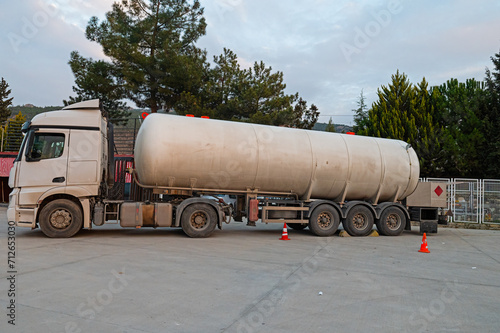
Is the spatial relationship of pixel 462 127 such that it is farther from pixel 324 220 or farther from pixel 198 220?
pixel 198 220

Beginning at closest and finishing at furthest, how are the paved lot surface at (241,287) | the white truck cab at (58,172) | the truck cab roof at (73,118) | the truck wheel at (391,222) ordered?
1. the paved lot surface at (241,287)
2. the white truck cab at (58,172)
3. the truck cab roof at (73,118)
4. the truck wheel at (391,222)

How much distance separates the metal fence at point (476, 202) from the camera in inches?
760

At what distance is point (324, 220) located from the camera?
1282 centimetres

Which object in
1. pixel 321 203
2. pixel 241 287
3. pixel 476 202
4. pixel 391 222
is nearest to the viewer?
pixel 241 287

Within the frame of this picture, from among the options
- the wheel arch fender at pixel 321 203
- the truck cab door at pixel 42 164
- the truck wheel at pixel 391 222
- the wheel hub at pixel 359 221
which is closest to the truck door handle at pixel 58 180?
the truck cab door at pixel 42 164

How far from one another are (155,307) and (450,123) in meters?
24.9

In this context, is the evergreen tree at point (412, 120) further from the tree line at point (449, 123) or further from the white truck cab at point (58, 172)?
the white truck cab at point (58, 172)

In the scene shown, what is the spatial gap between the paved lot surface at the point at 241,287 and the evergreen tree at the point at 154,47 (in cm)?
1547

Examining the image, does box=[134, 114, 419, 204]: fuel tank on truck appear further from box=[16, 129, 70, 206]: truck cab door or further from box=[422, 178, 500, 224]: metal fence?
box=[422, 178, 500, 224]: metal fence

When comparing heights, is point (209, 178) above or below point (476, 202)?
above

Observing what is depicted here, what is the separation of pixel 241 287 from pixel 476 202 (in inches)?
693

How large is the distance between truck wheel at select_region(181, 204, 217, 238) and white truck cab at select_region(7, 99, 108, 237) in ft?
8.44

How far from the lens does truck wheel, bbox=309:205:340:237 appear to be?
41.4 ft

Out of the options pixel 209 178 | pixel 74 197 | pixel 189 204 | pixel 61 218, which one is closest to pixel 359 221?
pixel 209 178
